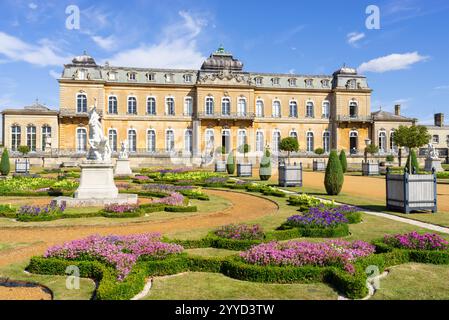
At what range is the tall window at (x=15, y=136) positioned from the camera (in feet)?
134

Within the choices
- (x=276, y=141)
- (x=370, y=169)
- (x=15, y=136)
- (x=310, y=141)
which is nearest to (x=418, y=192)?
(x=370, y=169)

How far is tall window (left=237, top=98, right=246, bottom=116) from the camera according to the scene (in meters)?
44.4

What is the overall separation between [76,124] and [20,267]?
39.1 meters

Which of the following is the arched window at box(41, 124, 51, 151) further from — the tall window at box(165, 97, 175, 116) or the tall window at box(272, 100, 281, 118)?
the tall window at box(272, 100, 281, 118)

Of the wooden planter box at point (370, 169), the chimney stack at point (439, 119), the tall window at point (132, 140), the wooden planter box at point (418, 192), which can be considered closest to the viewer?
the wooden planter box at point (418, 192)

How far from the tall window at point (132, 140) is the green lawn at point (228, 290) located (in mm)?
40049

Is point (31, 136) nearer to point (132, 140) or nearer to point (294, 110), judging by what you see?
point (132, 140)

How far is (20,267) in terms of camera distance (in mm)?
5863

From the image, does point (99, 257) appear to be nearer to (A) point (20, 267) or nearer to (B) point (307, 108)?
(A) point (20, 267)

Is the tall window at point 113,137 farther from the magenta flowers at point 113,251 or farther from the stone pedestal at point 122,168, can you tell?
the magenta flowers at point 113,251

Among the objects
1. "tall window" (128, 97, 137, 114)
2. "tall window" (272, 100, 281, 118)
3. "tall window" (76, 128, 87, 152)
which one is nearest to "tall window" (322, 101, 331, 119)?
"tall window" (272, 100, 281, 118)

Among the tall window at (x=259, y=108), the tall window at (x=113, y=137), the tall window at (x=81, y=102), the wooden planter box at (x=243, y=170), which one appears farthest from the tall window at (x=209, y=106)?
the wooden planter box at (x=243, y=170)

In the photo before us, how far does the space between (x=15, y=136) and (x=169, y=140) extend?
16410mm

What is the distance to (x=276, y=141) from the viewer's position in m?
→ 46.4
